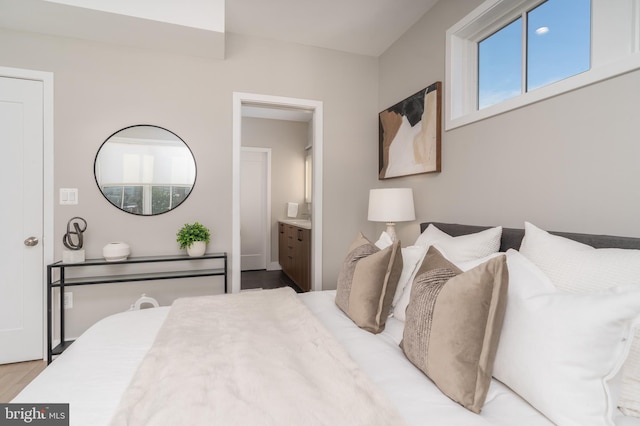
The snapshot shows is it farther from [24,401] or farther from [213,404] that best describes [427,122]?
[24,401]

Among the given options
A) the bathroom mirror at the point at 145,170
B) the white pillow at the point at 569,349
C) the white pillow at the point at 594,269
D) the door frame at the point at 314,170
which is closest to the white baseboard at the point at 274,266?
the door frame at the point at 314,170

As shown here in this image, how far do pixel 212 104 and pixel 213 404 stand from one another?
253 centimetres

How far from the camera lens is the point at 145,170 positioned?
2.56 m

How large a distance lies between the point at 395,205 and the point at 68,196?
8.70 feet

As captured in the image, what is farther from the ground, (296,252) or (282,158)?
(282,158)

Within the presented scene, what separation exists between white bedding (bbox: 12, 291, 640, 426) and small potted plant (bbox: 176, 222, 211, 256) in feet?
3.83

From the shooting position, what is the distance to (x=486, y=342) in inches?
33.5

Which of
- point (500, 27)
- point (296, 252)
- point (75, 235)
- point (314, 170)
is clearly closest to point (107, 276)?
point (75, 235)

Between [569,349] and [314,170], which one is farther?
[314,170]

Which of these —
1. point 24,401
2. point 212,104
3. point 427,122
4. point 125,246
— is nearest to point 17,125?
point 125,246

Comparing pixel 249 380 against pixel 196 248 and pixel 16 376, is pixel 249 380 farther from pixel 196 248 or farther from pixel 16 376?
pixel 16 376

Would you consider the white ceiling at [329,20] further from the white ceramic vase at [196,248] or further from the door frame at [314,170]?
the white ceramic vase at [196,248]

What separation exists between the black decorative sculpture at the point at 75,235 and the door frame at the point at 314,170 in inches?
45.9

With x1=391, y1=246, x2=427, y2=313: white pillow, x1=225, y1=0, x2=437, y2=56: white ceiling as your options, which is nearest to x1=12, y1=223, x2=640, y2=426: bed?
x1=391, y1=246, x2=427, y2=313: white pillow
